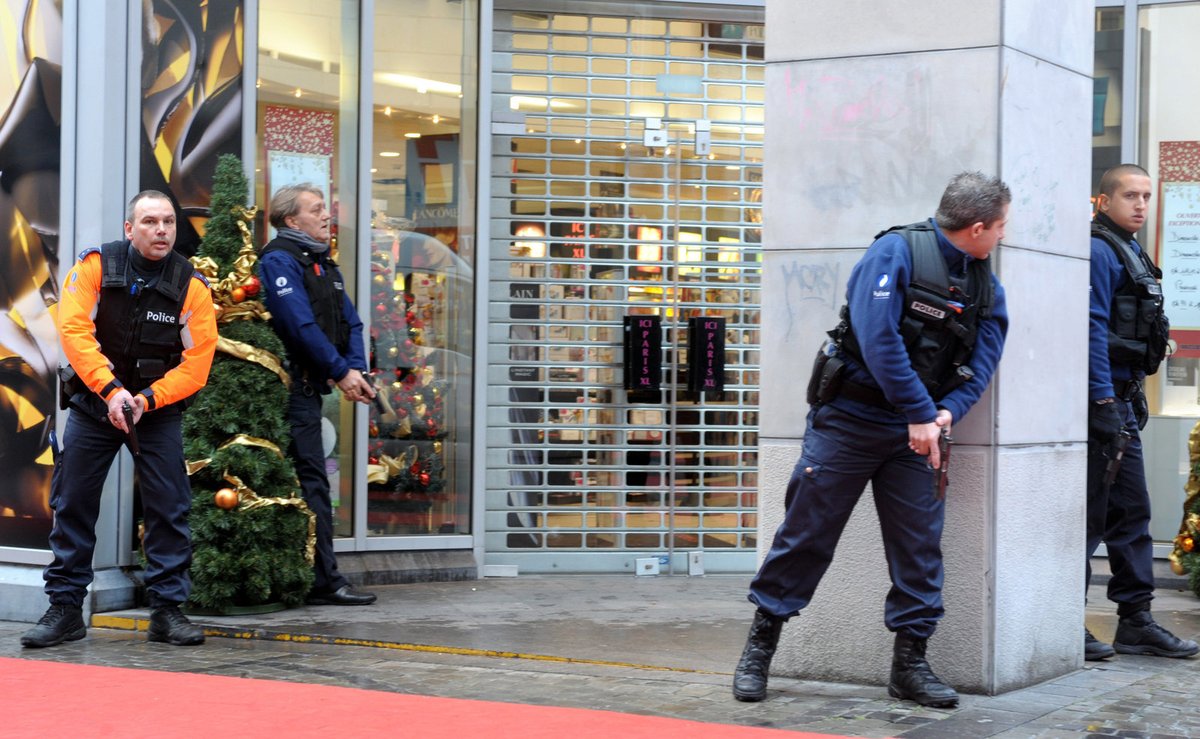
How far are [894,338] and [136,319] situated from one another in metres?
3.36

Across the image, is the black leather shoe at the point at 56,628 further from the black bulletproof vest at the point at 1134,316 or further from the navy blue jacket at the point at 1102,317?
the black bulletproof vest at the point at 1134,316

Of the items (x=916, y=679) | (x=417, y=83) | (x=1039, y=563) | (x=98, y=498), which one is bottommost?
(x=916, y=679)

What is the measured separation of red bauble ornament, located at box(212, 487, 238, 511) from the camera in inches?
293

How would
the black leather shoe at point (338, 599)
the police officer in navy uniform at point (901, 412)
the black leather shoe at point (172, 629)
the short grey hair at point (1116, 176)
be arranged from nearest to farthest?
1. the police officer in navy uniform at point (901, 412)
2. the black leather shoe at point (172, 629)
3. the short grey hair at point (1116, 176)
4. the black leather shoe at point (338, 599)

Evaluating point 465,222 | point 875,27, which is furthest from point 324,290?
point 875,27

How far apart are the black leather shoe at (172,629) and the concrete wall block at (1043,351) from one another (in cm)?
355

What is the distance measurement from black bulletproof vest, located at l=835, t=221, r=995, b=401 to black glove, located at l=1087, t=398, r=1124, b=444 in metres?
1.44

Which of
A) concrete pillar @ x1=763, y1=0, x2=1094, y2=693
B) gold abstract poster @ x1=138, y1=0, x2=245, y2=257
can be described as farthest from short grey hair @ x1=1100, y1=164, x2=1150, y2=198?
gold abstract poster @ x1=138, y1=0, x2=245, y2=257

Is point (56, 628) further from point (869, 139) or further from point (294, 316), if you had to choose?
point (869, 139)

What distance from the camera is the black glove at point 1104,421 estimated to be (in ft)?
22.4

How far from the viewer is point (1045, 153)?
622 centimetres

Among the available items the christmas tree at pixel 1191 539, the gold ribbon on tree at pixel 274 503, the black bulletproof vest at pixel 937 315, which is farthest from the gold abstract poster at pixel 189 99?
the christmas tree at pixel 1191 539

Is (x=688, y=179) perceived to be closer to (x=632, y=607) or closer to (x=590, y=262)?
(x=590, y=262)

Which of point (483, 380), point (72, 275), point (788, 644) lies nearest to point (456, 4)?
point (483, 380)
